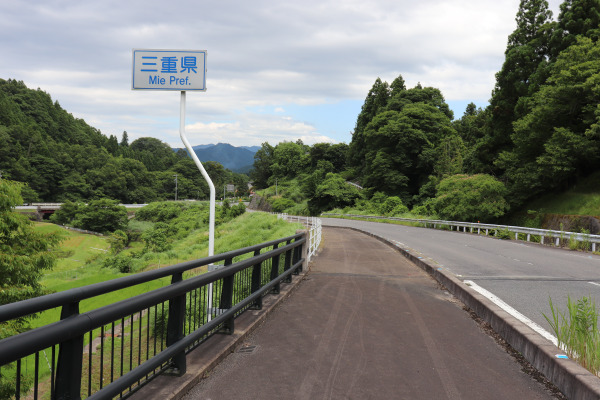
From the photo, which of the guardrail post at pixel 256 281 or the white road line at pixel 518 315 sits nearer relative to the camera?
the white road line at pixel 518 315

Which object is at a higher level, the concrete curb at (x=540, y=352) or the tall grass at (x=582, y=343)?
the tall grass at (x=582, y=343)

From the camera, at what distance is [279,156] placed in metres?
115

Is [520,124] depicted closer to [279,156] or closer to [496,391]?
[496,391]

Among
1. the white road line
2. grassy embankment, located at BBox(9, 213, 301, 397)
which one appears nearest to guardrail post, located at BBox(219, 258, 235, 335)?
grassy embankment, located at BBox(9, 213, 301, 397)

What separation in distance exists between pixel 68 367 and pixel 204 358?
6.09 ft

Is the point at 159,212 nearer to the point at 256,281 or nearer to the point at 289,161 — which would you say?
the point at 289,161

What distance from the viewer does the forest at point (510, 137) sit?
25797 mm

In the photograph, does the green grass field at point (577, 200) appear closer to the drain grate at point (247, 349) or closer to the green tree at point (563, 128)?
the green tree at point (563, 128)

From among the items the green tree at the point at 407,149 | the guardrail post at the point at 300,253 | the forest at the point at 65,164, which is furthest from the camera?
the forest at the point at 65,164

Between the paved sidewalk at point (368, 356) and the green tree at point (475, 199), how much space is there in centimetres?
2482

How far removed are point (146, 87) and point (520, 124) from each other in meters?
28.9

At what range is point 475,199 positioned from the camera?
101 ft

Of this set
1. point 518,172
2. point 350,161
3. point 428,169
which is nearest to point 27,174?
point 350,161

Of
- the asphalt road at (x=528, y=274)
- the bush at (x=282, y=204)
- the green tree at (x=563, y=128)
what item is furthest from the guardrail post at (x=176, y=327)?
the bush at (x=282, y=204)
